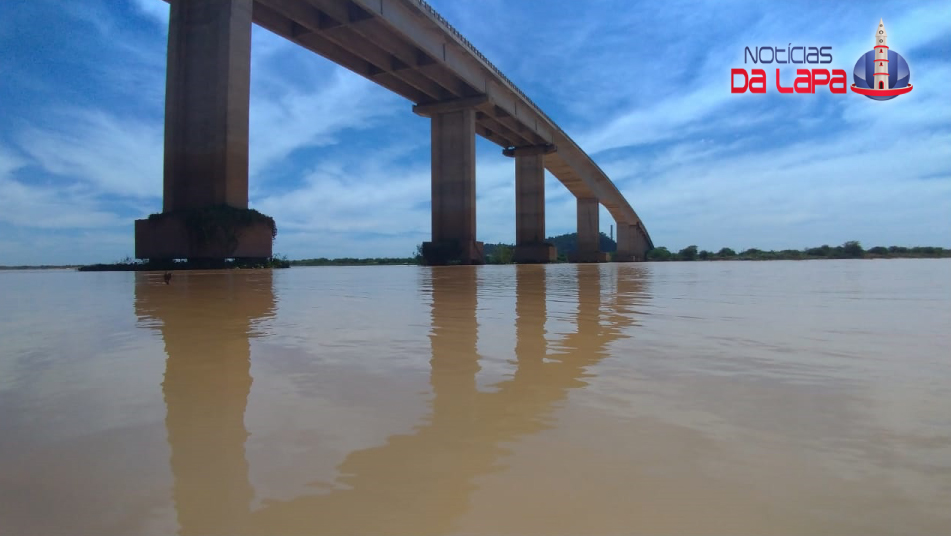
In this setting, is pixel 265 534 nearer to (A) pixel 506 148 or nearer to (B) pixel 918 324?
(B) pixel 918 324

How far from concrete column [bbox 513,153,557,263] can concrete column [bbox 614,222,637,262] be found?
2744cm

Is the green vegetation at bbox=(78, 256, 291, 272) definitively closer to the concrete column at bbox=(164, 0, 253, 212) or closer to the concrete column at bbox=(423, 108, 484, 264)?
the concrete column at bbox=(164, 0, 253, 212)

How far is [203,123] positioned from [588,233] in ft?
133

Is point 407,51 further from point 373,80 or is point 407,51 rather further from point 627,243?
point 627,243

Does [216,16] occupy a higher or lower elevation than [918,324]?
higher

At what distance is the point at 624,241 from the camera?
62.0 m

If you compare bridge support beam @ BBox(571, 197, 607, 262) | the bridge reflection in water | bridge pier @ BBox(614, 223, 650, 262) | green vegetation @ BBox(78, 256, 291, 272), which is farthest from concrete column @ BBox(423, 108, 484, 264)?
bridge pier @ BBox(614, 223, 650, 262)

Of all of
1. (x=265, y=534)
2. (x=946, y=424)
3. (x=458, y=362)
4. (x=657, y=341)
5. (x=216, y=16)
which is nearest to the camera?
(x=265, y=534)

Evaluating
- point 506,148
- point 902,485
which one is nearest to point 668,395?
point 902,485

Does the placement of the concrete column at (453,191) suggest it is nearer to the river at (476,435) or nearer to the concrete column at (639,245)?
the river at (476,435)

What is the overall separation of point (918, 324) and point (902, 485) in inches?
110

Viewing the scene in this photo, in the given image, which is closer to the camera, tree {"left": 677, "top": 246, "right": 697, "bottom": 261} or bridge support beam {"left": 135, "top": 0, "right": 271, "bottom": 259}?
bridge support beam {"left": 135, "top": 0, "right": 271, "bottom": 259}

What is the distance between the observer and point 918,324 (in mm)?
2973

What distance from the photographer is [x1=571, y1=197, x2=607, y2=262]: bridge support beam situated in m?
47.3
